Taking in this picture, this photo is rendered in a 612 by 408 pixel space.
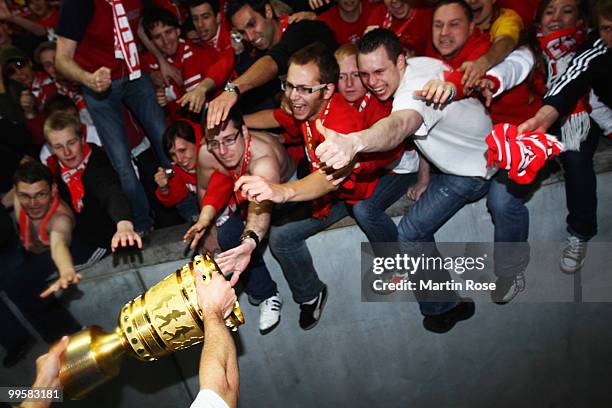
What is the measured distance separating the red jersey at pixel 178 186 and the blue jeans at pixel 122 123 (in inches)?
5.9

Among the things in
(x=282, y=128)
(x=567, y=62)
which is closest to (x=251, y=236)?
(x=282, y=128)

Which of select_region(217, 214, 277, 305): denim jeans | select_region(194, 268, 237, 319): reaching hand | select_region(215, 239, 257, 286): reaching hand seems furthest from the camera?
select_region(217, 214, 277, 305): denim jeans

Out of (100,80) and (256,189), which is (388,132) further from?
(100,80)

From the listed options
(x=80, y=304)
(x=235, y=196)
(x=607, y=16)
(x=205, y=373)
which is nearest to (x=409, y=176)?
(x=235, y=196)

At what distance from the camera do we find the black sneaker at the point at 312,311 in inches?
124

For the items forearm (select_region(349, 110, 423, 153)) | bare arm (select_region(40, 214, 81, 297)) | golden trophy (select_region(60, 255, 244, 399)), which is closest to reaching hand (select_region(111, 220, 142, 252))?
bare arm (select_region(40, 214, 81, 297))

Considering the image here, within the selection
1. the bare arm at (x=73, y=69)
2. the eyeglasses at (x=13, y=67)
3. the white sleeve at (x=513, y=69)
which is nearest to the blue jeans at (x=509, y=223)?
the white sleeve at (x=513, y=69)

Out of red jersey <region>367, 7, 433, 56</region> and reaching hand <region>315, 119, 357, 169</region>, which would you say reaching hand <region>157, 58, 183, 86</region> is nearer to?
red jersey <region>367, 7, 433, 56</region>

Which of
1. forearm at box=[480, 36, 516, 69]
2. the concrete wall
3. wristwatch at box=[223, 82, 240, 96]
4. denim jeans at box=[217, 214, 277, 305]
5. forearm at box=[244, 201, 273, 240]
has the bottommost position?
the concrete wall

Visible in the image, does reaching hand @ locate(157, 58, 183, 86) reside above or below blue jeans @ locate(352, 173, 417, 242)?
above

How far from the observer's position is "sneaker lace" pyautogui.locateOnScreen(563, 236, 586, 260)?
9.52 ft

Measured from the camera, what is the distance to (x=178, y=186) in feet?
10.1

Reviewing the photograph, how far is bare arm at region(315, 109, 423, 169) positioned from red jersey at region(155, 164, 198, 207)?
1.25m

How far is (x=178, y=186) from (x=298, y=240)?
2.68 feet
